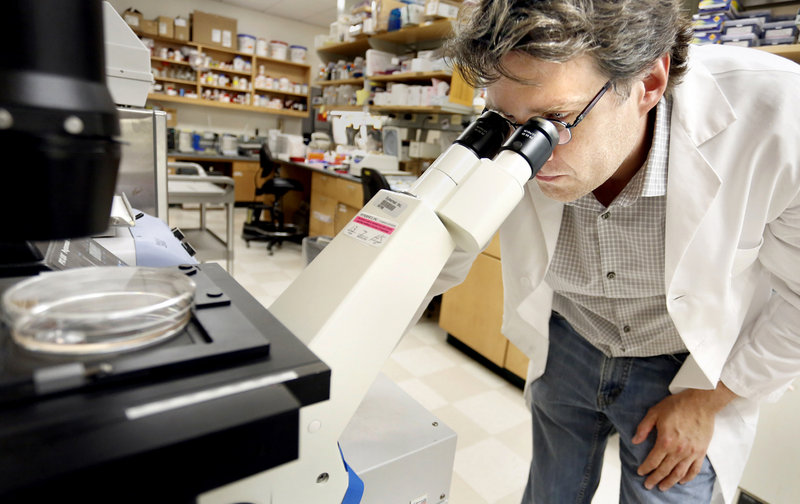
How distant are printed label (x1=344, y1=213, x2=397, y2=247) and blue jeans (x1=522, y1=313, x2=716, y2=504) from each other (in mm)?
721

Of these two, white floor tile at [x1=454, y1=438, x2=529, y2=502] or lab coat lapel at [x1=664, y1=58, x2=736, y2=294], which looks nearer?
lab coat lapel at [x1=664, y1=58, x2=736, y2=294]

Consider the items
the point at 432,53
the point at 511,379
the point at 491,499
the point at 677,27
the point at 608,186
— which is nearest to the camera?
the point at 677,27

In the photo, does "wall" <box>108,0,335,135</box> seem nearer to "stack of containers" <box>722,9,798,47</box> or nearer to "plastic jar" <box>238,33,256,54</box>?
"plastic jar" <box>238,33,256,54</box>

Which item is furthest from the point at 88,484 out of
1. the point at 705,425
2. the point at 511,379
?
the point at 511,379

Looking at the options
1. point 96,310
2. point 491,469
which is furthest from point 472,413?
point 96,310

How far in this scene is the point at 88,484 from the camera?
276 millimetres

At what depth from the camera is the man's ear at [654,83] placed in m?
0.79

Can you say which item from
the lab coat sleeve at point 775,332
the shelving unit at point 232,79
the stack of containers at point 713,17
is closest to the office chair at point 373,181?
the stack of containers at point 713,17

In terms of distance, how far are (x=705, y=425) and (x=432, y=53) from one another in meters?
3.18

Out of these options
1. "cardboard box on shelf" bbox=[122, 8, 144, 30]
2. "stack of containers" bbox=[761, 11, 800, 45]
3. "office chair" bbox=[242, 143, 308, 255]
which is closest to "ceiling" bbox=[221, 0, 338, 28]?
"cardboard box on shelf" bbox=[122, 8, 144, 30]

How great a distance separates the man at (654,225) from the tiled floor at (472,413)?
0.73m

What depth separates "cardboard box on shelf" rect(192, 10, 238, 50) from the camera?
5.85m

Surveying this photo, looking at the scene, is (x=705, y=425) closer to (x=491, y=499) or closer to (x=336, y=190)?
(x=491, y=499)

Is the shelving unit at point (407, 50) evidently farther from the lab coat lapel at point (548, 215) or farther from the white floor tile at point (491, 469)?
the white floor tile at point (491, 469)
